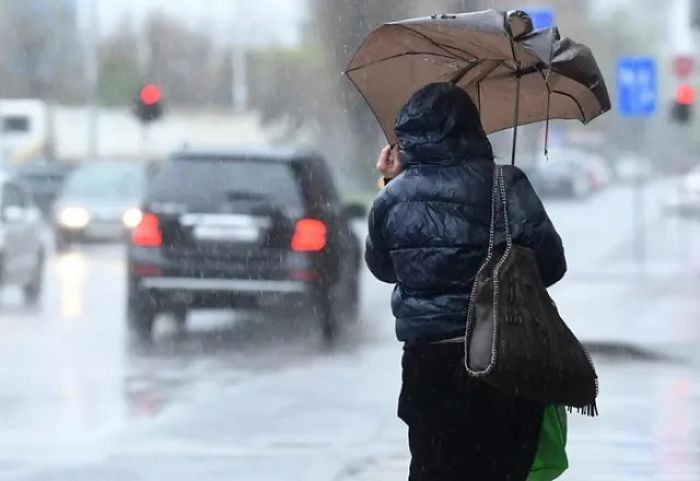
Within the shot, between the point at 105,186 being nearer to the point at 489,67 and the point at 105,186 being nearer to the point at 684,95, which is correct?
the point at 684,95

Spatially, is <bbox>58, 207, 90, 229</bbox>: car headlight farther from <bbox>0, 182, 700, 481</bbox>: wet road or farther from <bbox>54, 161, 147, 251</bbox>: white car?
<bbox>0, 182, 700, 481</bbox>: wet road

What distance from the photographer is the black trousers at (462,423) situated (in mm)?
4637

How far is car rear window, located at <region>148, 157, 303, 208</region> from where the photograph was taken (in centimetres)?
1469

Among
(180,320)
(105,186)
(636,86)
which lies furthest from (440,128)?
(105,186)

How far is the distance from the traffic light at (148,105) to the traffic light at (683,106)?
36.5 ft

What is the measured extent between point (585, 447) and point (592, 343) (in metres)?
5.15

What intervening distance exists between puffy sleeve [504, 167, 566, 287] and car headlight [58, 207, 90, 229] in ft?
90.0

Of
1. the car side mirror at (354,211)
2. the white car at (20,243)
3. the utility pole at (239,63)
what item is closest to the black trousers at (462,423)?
the car side mirror at (354,211)

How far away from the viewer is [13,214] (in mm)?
19062

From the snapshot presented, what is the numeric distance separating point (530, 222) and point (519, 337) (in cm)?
35

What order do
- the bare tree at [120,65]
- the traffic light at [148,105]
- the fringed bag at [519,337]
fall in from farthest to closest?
the bare tree at [120,65] → the traffic light at [148,105] → the fringed bag at [519,337]

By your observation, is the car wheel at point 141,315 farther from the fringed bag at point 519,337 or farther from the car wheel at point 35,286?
the fringed bag at point 519,337

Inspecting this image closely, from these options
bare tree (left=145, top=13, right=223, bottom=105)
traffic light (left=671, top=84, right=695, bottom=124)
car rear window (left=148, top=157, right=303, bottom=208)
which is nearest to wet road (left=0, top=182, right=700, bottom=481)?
car rear window (left=148, top=157, right=303, bottom=208)

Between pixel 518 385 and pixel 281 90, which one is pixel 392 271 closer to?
pixel 518 385
